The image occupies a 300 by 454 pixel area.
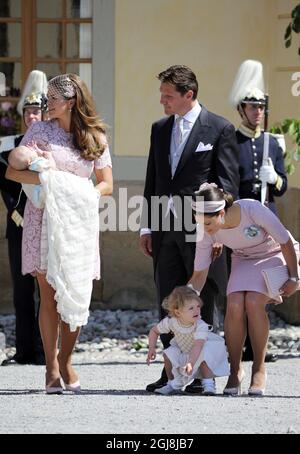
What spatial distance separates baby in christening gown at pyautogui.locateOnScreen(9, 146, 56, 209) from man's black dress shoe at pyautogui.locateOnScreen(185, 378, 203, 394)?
1300mm

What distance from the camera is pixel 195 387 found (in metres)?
8.30

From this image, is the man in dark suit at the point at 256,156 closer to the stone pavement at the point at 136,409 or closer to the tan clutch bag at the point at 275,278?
the stone pavement at the point at 136,409

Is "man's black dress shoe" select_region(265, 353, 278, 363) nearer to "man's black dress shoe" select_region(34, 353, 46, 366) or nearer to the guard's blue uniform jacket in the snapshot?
the guard's blue uniform jacket

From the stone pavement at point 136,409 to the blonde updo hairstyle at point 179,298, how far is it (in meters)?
0.49

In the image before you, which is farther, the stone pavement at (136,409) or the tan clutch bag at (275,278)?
the tan clutch bag at (275,278)

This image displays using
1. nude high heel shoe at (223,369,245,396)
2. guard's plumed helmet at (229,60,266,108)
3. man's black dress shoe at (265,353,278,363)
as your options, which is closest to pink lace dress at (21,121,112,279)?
nude high heel shoe at (223,369,245,396)

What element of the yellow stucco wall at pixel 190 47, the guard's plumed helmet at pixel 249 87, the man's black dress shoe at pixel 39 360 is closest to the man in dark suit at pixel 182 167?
the guard's plumed helmet at pixel 249 87

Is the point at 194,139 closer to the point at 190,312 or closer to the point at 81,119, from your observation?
the point at 81,119

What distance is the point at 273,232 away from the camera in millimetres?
8016

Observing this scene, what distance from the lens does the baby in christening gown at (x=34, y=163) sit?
317 inches

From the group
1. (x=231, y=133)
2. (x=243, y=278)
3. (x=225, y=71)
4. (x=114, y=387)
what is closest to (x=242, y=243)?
(x=243, y=278)

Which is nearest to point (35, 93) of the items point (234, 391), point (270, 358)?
point (270, 358)

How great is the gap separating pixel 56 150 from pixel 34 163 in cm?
18

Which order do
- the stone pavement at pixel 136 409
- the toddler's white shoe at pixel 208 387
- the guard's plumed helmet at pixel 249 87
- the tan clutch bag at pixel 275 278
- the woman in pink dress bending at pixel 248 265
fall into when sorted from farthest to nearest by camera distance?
1. the guard's plumed helmet at pixel 249 87
2. the toddler's white shoe at pixel 208 387
3. the tan clutch bag at pixel 275 278
4. the woman in pink dress bending at pixel 248 265
5. the stone pavement at pixel 136 409
